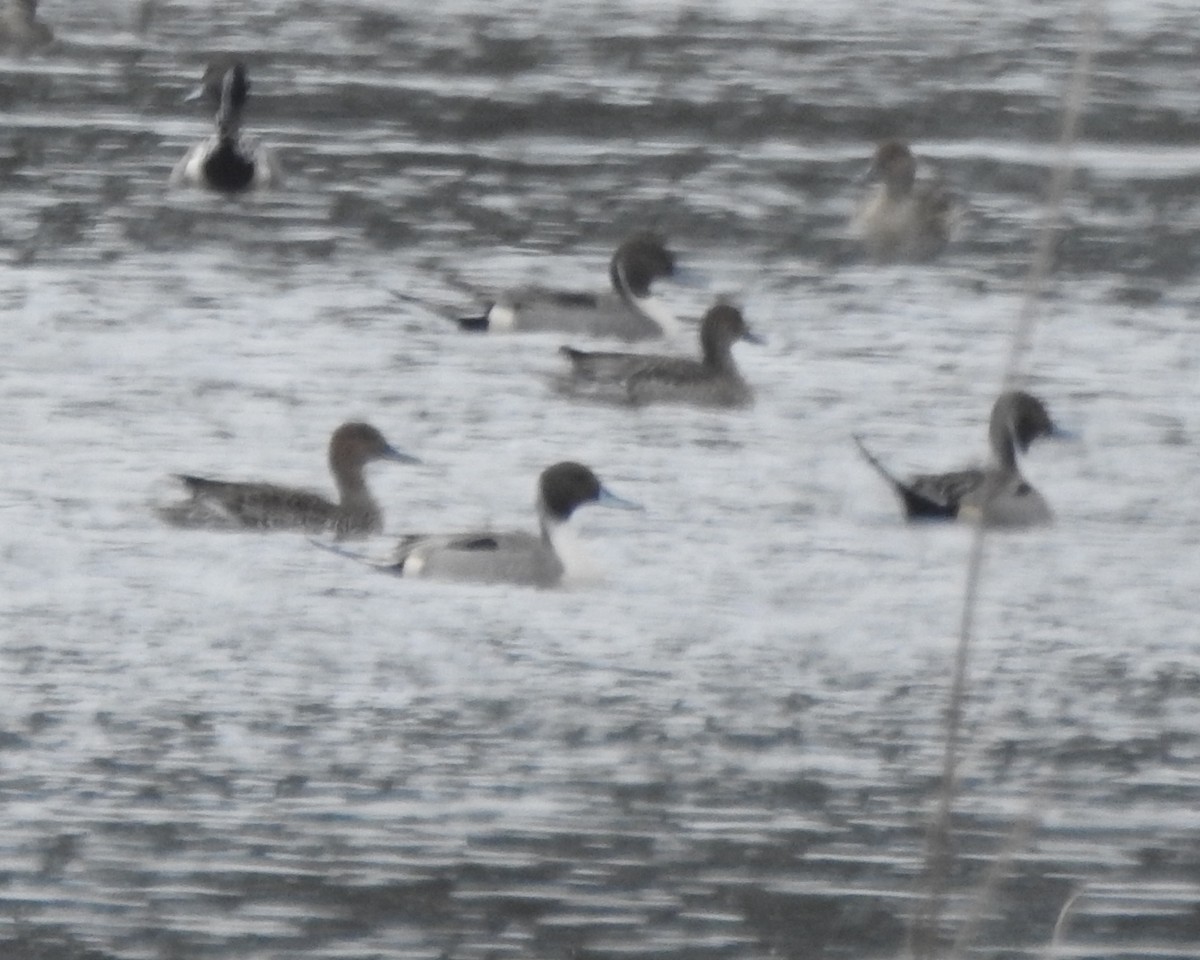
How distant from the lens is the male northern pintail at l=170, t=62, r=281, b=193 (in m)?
15.2

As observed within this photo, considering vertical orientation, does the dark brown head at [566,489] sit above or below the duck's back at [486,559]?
above

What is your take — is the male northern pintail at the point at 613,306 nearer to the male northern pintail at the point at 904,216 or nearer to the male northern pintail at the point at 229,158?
the male northern pintail at the point at 904,216

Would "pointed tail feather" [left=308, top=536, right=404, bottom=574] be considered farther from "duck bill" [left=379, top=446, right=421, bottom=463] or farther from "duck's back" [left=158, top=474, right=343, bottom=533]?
"duck bill" [left=379, top=446, right=421, bottom=463]

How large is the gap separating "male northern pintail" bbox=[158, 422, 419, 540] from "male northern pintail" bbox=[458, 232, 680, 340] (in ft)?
8.95

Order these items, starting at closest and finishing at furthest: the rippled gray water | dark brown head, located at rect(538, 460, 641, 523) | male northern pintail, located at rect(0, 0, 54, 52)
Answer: the rippled gray water → dark brown head, located at rect(538, 460, 641, 523) → male northern pintail, located at rect(0, 0, 54, 52)

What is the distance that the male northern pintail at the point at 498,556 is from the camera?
9.06 m

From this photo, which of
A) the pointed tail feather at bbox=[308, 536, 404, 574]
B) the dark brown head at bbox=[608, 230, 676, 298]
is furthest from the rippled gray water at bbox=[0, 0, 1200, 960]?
the dark brown head at bbox=[608, 230, 676, 298]

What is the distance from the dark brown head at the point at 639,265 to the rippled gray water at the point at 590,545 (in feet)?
1.39

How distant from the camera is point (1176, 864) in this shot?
22.0ft

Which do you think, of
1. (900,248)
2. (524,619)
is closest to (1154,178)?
(900,248)

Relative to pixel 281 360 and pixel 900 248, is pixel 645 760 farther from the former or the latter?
pixel 900 248

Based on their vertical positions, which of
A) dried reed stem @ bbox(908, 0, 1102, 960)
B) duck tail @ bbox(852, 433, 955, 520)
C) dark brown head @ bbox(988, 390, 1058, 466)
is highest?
dried reed stem @ bbox(908, 0, 1102, 960)

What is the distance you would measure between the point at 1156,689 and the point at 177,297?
582 centimetres

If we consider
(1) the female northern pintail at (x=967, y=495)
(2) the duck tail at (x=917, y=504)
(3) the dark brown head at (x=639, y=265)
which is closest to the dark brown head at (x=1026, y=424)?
(1) the female northern pintail at (x=967, y=495)
